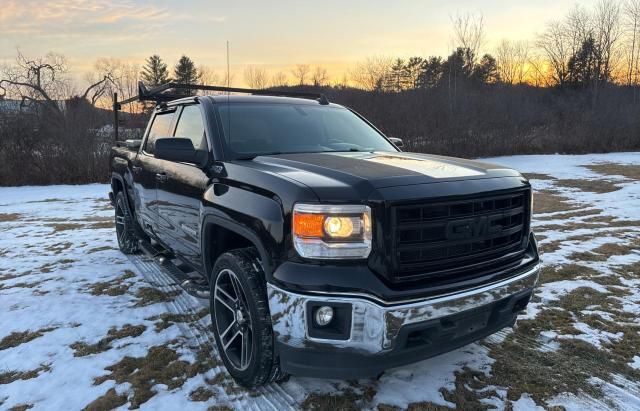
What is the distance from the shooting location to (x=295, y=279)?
2.32 metres

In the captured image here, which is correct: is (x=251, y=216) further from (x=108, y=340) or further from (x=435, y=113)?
(x=435, y=113)

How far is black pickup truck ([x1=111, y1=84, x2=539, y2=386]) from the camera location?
7.53 feet

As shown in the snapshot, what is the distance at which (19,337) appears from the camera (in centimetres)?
383

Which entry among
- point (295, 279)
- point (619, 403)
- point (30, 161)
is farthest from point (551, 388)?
point (30, 161)

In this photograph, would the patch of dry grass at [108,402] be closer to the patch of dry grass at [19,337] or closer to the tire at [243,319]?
the tire at [243,319]

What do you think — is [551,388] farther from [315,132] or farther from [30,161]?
[30,161]

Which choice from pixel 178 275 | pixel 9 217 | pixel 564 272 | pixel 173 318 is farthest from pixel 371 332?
pixel 9 217

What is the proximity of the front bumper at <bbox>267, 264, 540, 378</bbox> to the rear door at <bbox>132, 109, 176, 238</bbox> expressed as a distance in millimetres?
2607

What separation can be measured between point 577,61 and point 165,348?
5272 cm

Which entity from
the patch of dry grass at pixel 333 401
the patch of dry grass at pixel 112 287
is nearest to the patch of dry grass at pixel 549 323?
the patch of dry grass at pixel 333 401

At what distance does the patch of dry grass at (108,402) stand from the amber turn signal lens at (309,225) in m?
1.66

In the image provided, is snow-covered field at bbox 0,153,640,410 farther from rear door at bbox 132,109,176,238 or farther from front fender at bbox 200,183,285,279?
front fender at bbox 200,183,285,279

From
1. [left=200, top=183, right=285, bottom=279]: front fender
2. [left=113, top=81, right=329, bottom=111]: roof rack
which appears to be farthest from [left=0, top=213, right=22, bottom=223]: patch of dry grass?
[left=200, top=183, right=285, bottom=279]: front fender

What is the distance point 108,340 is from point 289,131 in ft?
7.61
